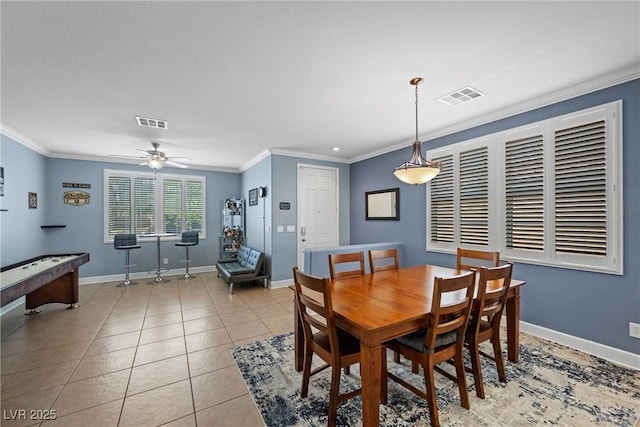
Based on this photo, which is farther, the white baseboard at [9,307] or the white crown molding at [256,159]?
the white crown molding at [256,159]

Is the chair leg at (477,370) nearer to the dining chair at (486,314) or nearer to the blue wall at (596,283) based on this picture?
the dining chair at (486,314)

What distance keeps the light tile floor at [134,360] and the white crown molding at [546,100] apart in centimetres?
355

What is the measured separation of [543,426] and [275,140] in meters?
4.40

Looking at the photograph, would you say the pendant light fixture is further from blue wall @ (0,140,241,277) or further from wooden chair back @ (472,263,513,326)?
blue wall @ (0,140,241,277)

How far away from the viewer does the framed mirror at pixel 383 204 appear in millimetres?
4801

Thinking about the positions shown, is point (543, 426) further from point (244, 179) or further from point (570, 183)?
point (244, 179)

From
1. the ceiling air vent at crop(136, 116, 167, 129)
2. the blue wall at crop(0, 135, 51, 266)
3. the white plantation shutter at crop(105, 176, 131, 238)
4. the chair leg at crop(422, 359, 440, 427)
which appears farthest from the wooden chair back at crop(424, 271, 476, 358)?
the white plantation shutter at crop(105, 176, 131, 238)

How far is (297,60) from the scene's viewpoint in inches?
85.7

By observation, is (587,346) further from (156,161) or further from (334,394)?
(156,161)

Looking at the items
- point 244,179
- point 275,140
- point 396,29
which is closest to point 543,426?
point 396,29

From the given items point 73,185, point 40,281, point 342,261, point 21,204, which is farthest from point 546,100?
point 73,185

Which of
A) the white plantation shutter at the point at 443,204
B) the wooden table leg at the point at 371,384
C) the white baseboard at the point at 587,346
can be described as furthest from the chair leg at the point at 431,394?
the white plantation shutter at the point at 443,204

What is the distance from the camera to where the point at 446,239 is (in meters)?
3.93

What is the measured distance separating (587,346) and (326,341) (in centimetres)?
273
